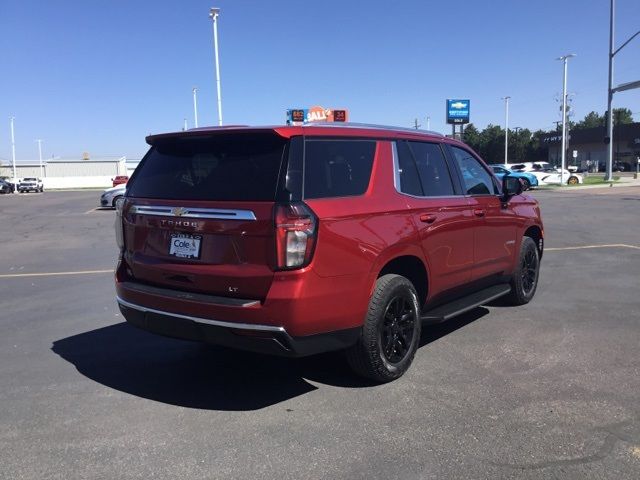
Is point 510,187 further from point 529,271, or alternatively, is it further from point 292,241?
point 292,241

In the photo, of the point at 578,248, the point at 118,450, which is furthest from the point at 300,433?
the point at 578,248

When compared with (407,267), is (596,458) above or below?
below

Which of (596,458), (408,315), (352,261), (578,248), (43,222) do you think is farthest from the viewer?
(43,222)

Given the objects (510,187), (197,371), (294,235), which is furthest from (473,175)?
(197,371)

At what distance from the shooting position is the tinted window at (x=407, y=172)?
4.65 m

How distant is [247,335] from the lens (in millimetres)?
3721

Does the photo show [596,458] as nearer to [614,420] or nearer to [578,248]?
[614,420]

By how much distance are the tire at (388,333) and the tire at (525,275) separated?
2377 millimetres

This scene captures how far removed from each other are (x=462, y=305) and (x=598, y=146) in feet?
331

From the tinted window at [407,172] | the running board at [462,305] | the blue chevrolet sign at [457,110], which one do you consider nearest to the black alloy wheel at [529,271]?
the running board at [462,305]

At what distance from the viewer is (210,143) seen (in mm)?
4133

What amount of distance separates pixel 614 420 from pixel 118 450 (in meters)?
3.15

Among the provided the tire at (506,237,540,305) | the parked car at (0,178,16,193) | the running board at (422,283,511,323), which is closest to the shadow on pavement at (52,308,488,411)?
the running board at (422,283,511,323)

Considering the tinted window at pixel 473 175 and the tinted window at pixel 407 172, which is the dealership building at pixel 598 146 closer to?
the tinted window at pixel 473 175
